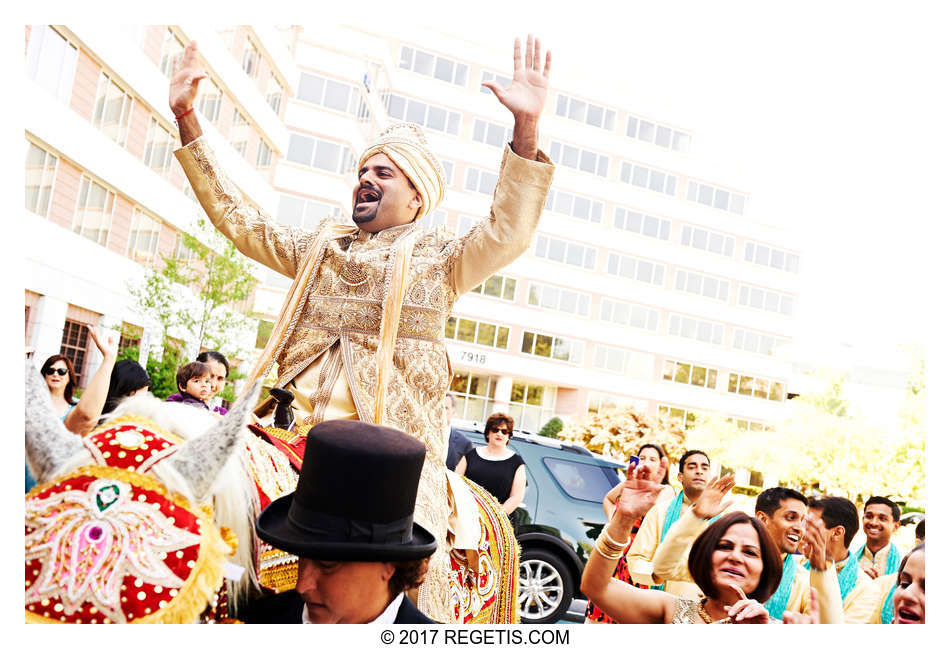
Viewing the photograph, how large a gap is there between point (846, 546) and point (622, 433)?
2.43m

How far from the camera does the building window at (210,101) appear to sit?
572cm

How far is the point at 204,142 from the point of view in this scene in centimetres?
194

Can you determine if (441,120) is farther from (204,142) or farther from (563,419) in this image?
(204,142)

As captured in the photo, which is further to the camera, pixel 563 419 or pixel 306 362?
pixel 563 419

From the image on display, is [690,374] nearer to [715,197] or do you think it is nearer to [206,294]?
[715,197]

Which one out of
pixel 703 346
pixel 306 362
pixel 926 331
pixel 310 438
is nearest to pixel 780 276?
pixel 703 346

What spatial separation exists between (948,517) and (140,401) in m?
2.72

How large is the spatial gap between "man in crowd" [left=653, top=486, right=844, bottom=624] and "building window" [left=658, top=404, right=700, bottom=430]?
2304 millimetres

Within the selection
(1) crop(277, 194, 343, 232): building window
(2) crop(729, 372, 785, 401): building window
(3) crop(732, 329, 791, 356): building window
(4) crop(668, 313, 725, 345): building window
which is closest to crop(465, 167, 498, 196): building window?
(4) crop(668, 313, 725, 345): building window

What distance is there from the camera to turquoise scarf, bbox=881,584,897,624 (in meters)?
2.67

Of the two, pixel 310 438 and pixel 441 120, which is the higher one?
pixel 441 120

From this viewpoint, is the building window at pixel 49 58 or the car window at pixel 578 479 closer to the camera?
the building window at pixel 49 58

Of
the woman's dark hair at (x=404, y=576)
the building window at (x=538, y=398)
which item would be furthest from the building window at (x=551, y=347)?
the woman's dark hair at (x=404, y=576)

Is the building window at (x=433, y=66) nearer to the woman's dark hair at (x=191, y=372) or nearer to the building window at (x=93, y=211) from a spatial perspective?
the building window at (x=93, y=211)
